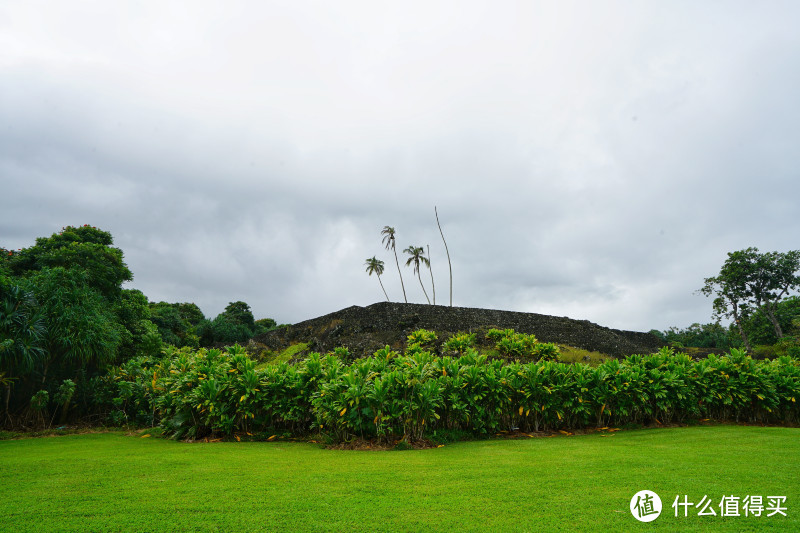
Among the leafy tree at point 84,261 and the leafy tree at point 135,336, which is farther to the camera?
the leafy tree at point 135,336

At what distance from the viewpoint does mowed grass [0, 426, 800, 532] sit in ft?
9.06

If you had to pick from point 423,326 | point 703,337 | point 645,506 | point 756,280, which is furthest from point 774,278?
point 645,506

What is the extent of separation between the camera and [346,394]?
233 inches

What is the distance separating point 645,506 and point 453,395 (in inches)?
139

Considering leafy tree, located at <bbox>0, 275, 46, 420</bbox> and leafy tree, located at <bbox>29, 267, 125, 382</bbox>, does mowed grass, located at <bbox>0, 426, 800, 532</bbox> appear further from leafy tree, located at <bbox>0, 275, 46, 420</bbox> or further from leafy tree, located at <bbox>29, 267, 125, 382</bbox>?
leafy tree, located at <bbox>29, 267, 125, 382</bbox>

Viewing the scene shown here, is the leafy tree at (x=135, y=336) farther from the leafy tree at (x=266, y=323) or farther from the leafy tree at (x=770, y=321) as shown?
the leafy tree at (x=770, y=321)

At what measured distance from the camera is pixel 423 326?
18.5m

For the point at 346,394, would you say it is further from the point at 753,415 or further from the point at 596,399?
the point at 753,415

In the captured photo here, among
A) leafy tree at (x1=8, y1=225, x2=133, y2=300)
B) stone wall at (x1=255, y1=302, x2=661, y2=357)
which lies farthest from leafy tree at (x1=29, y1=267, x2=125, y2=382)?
stone wall at (x1=255, y1=302, x2=661, y2=357)

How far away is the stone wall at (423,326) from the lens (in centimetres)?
1811

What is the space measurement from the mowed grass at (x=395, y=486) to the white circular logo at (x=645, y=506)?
0.05 m

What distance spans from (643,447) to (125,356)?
13.4 meters

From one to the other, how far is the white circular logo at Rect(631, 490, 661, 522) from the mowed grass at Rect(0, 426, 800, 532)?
0.18ft

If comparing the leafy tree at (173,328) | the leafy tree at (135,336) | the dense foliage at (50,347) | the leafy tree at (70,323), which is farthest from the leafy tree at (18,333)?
the leafy tree at (173,328)
